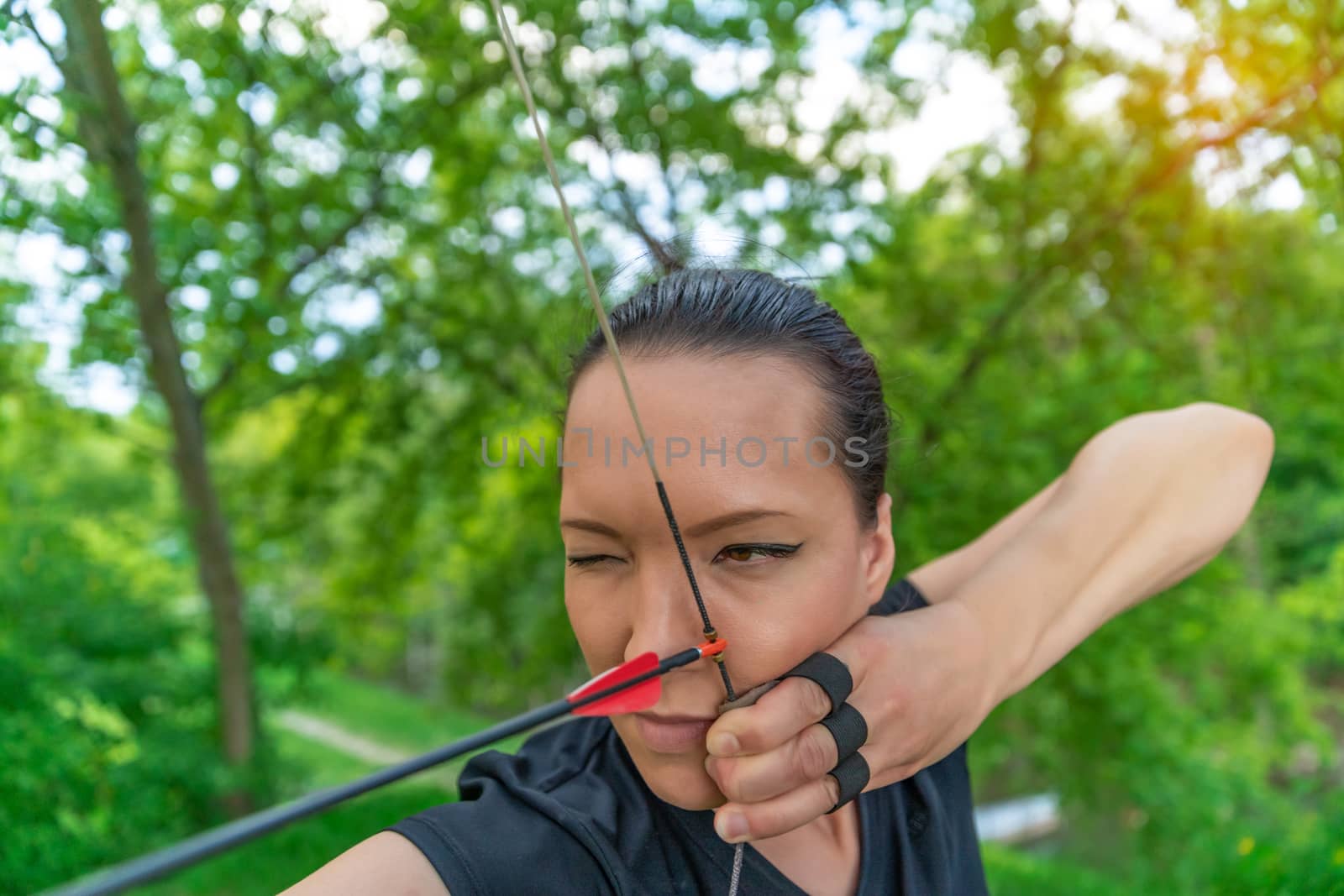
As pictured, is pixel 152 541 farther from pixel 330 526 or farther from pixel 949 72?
pixel 949 72

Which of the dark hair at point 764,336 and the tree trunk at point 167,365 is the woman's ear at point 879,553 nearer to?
the dark hair at point 764,336

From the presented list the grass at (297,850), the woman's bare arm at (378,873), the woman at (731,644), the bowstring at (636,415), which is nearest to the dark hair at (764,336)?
the woman at (731,644)

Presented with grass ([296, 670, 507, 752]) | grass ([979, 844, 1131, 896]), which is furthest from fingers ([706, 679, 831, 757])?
grass ([296, 670, 507, 752])

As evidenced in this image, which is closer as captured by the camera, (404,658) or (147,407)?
(147,407)

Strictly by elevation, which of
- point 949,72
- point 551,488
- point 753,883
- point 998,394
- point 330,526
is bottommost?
point 753,883

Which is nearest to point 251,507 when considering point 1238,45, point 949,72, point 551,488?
point 551,488

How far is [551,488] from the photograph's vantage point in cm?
427

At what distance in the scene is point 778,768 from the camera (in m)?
0.84

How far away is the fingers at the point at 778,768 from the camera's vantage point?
2.74ft

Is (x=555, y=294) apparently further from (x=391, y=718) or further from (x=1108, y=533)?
(x=391, y=718)

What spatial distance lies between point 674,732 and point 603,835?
5.0 inches

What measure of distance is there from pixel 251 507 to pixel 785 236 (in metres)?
3.02

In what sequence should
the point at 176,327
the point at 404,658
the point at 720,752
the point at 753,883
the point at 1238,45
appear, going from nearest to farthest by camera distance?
the point at 720,752
the point at 753,883
the point at 1238,45
the point at 176,327
the point at 404,658

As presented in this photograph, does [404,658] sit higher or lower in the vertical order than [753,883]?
higher
